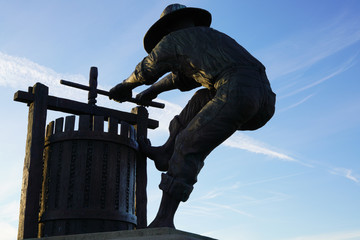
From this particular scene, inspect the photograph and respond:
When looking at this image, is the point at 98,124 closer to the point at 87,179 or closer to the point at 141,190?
the point at 87,179

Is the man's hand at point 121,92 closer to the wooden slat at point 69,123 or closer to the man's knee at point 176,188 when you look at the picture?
the wooden slat at point 69,123

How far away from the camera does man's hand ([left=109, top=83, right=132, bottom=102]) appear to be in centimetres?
464

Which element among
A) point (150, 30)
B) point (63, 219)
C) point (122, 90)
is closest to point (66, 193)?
point (63, 219)

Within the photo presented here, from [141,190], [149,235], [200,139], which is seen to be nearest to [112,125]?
[141,190]

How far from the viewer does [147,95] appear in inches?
207

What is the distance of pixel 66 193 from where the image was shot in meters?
4.43

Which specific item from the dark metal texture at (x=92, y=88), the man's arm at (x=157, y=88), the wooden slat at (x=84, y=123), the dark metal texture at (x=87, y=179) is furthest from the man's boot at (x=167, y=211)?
the dark metal texture at (x=92, y=88)

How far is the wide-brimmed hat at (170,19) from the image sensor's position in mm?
4250

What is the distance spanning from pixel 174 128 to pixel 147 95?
0.85 m

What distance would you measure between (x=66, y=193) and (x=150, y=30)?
184cm

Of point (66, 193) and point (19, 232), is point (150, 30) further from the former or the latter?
point (19, 232)

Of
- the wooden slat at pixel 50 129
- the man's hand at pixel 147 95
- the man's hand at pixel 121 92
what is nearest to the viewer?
the man's hand at pixel 121 92

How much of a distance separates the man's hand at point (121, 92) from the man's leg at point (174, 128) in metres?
0.57

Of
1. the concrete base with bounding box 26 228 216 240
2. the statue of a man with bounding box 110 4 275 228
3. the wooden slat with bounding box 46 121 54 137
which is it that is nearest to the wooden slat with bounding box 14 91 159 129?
the wooden slat with bounding box 46 121 54 137
